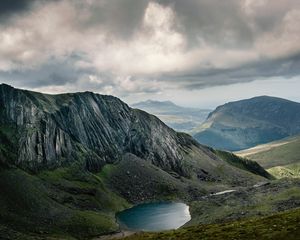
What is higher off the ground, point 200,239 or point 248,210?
point 200,239

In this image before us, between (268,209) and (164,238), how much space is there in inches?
3922

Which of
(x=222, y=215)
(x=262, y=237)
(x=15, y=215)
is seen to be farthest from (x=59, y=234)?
(x=262, y=237)

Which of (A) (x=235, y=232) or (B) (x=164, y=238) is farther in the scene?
(B) (x=164, y=238)

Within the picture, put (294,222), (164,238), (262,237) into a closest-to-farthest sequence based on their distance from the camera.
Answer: (262,237) < (294,222) < (164,238)

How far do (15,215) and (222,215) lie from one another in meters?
104

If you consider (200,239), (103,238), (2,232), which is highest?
(200,239)

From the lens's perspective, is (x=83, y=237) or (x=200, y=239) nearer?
(x=200, y=239)

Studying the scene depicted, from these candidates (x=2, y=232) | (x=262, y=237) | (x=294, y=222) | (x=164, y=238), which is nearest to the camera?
(x=262, y=237)

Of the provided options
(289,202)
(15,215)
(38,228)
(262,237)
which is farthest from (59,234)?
(262,237)

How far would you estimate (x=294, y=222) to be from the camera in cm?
8556

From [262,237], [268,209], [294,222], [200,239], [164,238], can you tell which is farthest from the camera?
[268,209]

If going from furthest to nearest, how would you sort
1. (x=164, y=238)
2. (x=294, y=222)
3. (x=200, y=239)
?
(x=164, y=238) → (x=200, y=239) → (x=294, y=222)

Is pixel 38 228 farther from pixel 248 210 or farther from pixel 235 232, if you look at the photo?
pixel 235 232

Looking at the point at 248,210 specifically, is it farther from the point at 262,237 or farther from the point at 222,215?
the point at 262,237
